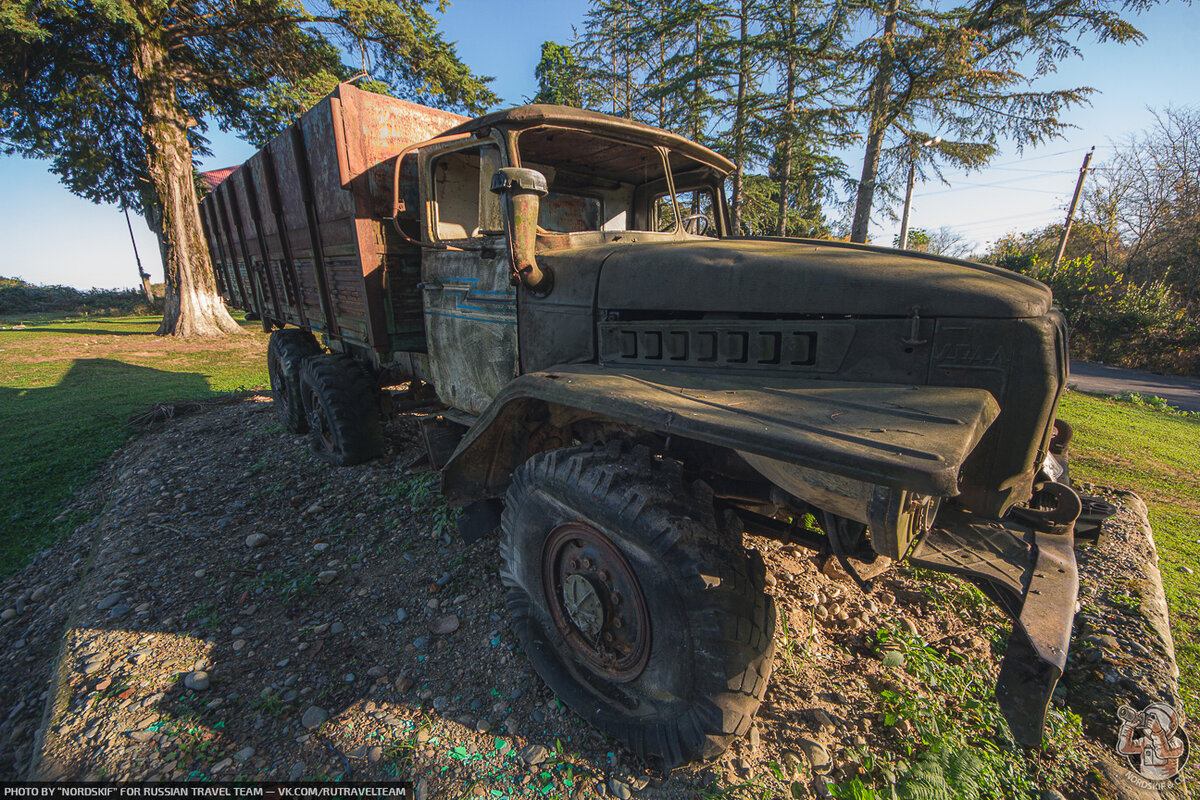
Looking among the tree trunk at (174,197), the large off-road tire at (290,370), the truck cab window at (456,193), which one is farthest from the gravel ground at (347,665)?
the tree trunk at (174,197)

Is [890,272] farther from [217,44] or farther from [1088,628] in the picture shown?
[217,44]

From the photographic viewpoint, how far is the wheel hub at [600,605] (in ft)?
6.41

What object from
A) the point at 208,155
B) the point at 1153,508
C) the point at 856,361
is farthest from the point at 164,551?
the point at 208,155

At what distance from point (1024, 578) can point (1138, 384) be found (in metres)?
13.0

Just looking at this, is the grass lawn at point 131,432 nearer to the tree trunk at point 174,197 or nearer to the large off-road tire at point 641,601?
the large off-road tire at point 641,601

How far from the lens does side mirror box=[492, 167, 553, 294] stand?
2.37m

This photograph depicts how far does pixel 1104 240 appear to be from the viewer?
19.9m

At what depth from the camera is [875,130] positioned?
10.8 m

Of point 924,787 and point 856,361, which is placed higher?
point 856,361

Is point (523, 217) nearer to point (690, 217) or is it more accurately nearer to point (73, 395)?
point (690, 217)

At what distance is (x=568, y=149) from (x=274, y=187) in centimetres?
329

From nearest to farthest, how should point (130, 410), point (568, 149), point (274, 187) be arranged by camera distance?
point (568, 149), point (274, 187), point (130, 410)

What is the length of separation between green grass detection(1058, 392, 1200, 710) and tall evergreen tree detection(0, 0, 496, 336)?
1463cm

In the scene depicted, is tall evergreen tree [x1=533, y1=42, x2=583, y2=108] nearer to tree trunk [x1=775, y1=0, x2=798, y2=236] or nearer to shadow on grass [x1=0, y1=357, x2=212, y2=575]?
tree trunk [x1=775, y1=0, x2=798, y2=236]
